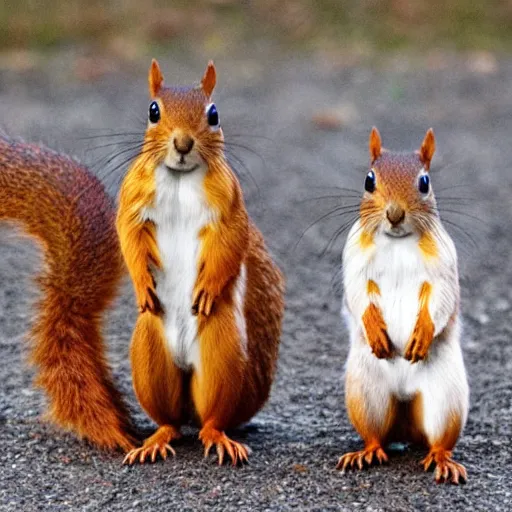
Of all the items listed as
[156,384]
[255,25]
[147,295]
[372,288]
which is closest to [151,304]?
[147,295]

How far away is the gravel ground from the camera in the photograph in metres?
3.09

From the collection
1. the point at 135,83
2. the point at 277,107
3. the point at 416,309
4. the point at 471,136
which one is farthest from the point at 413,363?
the point at 135,83

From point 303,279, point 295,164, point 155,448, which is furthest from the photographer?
point 295,164

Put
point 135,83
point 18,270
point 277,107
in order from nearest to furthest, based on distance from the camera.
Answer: point 18,270 < point 277,107 < point 135,83

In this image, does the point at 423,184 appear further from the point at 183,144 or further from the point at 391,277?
the point at 183,144

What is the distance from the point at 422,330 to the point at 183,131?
30.8 inches

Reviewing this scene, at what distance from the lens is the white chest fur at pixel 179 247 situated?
119 inches

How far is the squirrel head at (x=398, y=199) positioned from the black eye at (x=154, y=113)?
561 millimetres

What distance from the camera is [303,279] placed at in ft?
18.4

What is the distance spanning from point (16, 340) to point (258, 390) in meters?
1.55

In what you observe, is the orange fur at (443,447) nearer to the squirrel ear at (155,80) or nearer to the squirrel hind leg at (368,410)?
the squirrel hind leg at (368,410)

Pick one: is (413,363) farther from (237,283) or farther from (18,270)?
(18,270)

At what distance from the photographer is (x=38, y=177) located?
11.5ft

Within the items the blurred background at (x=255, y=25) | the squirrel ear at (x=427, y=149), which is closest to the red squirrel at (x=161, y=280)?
the squirrel ear at (x=427, y=149)
